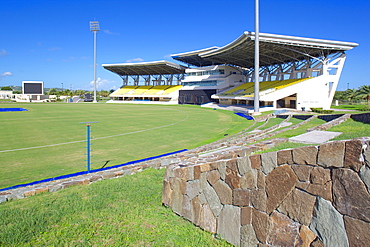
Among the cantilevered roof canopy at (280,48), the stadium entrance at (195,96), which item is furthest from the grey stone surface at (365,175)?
the stadium entrance at (195,96)

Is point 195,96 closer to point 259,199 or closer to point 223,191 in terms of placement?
point 223,191

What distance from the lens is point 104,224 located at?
17.0 ft

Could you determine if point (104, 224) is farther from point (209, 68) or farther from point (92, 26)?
point (92, 26)

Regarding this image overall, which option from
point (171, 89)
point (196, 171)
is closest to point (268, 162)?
point (196, 171)

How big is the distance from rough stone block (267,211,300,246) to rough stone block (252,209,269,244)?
74mm

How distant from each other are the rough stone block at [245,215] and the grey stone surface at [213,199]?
46 cm

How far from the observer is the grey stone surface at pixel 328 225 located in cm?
339

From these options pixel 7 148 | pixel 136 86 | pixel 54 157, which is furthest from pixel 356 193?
pixel 136 86

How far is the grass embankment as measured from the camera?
462 centimetres

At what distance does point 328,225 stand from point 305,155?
95 centimetres

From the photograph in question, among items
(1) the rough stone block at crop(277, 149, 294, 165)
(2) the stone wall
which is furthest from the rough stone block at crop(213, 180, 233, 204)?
(1) the rough stone block at crop(277, 149, 294, 165)

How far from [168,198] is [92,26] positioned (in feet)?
365

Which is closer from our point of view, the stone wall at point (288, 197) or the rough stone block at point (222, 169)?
the stone wall at point (288, 197)

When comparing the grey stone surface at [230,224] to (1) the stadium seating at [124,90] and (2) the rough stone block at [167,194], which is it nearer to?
(2) the rough stone block at [167,194]
